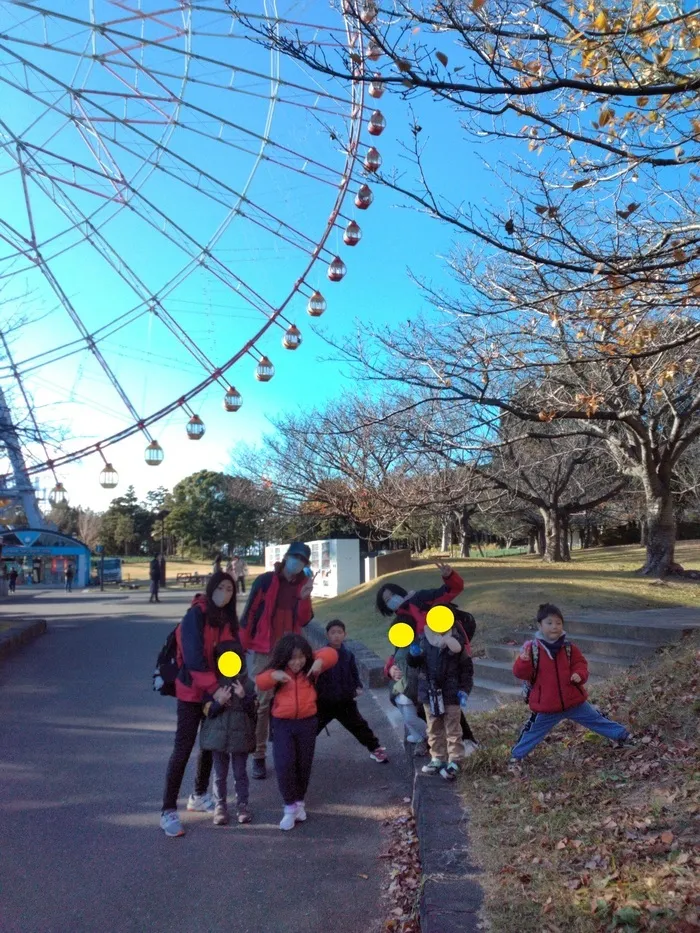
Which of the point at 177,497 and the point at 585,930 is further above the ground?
the point at 177,497

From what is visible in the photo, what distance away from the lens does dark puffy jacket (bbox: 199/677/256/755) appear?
474cm

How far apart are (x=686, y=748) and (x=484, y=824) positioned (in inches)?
53.0

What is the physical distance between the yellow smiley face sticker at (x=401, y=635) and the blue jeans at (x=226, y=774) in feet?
4.08

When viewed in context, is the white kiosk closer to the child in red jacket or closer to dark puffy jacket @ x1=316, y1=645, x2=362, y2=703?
dark puffy jacket @ x1=316, y1=645, x2=362, y2=703

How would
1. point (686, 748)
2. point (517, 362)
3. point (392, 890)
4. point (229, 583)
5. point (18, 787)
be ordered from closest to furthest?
point (392, 890)
point (686, 748)
point (229, 583)
point (18, 787)
point (517, 362)

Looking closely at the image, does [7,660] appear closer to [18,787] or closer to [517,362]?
[18,787]

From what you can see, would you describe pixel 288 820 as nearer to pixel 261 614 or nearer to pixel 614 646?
pixel 261 614

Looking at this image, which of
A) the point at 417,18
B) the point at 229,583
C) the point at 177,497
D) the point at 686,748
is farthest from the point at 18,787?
the point at 177,497

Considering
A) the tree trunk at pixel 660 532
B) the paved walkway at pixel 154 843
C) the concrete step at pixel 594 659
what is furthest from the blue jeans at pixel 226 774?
the tree trunk at pixel 660 532

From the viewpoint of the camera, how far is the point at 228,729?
187 inches

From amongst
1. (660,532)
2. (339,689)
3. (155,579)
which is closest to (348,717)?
(339,689)

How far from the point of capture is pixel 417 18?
4.71 m

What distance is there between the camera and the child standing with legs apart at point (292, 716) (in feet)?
15.9

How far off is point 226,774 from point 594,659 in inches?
181
